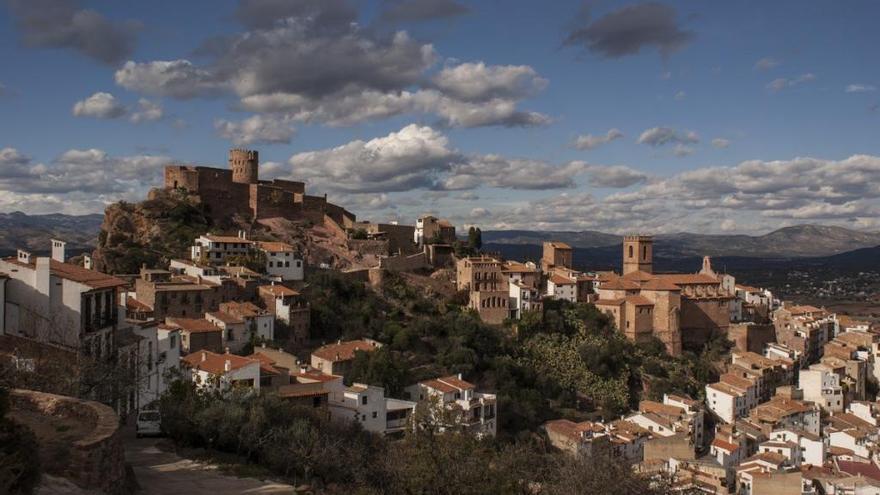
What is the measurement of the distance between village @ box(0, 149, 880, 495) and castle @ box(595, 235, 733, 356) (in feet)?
0.38

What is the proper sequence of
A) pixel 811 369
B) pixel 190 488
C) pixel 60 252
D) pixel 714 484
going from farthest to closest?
1. pixel 811 369
2. pixel 714 484
3. pixel 60 252
4. pixel 190 488

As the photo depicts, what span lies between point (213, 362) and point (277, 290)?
10592 mm

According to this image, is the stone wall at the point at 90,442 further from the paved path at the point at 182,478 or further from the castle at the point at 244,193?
the castle at the point at 244,193

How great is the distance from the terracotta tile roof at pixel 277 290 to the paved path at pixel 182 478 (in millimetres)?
22224

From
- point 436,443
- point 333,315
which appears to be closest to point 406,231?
point 333,315

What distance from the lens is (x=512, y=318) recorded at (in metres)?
47.3

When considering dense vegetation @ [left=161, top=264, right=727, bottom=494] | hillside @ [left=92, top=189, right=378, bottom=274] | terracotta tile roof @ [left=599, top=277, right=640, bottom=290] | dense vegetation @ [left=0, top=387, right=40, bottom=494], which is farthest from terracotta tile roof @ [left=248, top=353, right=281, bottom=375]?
terracotta tile roof @ [left=599, top=277, right=640, bottom=290]

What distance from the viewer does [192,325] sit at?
1275 inches

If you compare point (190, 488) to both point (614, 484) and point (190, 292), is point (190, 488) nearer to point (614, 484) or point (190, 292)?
point (614, 484)

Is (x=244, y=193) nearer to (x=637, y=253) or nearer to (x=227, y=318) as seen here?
(x=227, y=318)

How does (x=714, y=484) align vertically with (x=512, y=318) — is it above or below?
below

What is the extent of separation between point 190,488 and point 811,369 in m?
48.4

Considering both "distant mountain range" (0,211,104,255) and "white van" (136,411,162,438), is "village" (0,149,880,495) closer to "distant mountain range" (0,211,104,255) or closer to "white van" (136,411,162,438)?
"white van" (136,411,162,438)

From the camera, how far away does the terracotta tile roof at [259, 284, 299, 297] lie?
3762cm
